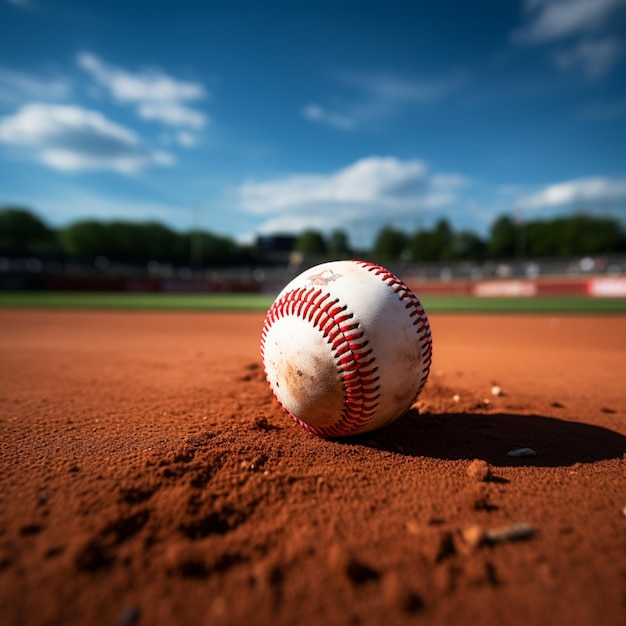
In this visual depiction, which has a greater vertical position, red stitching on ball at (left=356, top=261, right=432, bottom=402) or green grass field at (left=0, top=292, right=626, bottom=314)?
red stitching on ball at (left=356, top=261, right=432, bottom=402)

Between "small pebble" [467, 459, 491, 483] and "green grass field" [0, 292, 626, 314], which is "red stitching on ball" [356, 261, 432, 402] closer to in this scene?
"small pebble" [467, 459, 491, 483]

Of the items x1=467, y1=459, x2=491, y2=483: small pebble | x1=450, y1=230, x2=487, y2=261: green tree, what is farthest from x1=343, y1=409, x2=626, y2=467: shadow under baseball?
x1=450, y1=230, x2=487, y2=261: green tree

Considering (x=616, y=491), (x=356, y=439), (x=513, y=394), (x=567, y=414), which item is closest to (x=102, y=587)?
(x=356, y=439)

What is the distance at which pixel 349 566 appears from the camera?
127 cm

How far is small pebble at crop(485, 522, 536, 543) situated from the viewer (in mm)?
1434

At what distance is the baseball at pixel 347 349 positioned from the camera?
2.03m

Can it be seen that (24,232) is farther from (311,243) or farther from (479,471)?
(479,471)

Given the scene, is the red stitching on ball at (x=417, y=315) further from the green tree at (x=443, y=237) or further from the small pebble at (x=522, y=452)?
the green tree at (x=443, y=237)

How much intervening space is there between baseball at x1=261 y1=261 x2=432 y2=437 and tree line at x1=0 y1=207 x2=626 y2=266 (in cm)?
4288

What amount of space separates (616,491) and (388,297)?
134 cm

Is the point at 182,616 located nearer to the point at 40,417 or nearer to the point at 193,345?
the point at 40,417

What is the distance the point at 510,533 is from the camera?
4.77 feet

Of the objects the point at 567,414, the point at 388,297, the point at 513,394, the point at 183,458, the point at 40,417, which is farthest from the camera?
the point at 513,394

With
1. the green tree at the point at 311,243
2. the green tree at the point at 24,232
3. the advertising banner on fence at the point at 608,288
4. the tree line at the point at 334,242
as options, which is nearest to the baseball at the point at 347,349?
the advertising banner on fence at the point at 608,288
